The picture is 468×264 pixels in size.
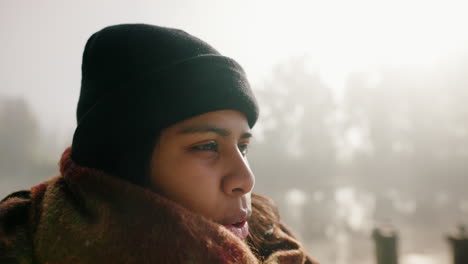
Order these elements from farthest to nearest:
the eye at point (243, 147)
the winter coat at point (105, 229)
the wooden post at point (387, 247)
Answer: the wooden post at point (387, 247) → the eye at point (243, 147) → the winter coat at point (105, 229)

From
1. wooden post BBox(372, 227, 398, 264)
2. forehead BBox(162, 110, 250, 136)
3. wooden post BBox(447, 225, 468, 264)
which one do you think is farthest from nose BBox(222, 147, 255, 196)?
Result: wooden post BBox(447, 225, 468, 264)

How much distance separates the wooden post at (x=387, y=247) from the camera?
3.87 m

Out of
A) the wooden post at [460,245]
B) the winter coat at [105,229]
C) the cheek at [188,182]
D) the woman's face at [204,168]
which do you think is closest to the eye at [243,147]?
the woman's face at [204,168]

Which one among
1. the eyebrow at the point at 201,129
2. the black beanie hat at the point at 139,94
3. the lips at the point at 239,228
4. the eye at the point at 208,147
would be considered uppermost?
the black beanie hat at the point at 139,94

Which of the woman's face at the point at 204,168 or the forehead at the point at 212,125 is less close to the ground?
the forehead at the point at 212,125

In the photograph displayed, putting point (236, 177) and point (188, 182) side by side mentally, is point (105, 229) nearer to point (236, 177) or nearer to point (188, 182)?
point (188, 182)

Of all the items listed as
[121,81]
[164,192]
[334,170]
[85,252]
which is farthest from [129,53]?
[334,170]

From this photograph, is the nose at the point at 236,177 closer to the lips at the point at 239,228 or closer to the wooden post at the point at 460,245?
the lips at the point at 239,228

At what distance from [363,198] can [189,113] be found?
17741 millimetres

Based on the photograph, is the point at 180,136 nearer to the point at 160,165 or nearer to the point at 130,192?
the point at 160,165

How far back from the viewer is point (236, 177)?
1.15 meters

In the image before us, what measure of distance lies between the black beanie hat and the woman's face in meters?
0.05

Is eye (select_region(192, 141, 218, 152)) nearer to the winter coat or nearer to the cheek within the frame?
the cheek

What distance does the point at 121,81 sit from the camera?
1.15 meters
